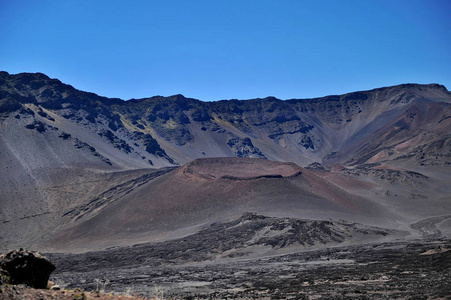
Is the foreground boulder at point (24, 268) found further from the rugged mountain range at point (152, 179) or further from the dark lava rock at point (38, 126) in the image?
the dark lava rock at point (38, 126)

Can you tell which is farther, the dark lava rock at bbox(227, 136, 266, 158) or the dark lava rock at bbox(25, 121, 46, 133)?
the dark lava rock at bbox(227, 136, 266, 158)

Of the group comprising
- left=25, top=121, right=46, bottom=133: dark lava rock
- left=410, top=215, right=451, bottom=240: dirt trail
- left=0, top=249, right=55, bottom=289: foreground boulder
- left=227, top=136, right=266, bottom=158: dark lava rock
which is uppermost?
left=25, top=121, right=46, bottom=133: dark lava rock

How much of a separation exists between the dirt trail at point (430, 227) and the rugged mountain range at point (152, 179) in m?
2.03

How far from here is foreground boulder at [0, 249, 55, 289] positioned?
38.8ft

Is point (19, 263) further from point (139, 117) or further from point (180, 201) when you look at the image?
point (139, 117)

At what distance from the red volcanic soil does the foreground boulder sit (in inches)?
1756

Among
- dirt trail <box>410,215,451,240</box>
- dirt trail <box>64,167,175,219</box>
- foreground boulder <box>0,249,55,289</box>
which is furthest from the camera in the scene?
dirt trail <box>64,167,175,219</box>

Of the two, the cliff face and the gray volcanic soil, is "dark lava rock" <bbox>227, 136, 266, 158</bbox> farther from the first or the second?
the gray volcanic soil

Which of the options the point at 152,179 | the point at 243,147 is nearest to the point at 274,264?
the point at 152,179

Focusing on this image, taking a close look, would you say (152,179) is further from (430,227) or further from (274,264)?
(274,264)

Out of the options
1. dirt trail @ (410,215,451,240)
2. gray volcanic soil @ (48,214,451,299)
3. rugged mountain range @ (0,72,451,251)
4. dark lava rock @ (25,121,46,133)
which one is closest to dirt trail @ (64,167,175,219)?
rugged mountain range @ (0,72,451,251)

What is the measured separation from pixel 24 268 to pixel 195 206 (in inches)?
2144

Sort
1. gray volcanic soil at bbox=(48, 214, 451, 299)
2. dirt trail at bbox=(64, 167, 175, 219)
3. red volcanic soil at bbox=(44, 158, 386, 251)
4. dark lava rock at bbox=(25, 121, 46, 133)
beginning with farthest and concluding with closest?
dark lava rock at bbox=(25, 121, 46, 133) → dirt trail at bbox=(64, 167, 175, 219) → red volcanic soil at bbox=(44, 158, 386, 251) → gray volcanic soil at bbox=(48, 214, 451, 299)

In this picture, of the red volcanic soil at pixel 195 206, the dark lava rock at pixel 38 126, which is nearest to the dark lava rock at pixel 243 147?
the dark lava rock at pixel 38 126
